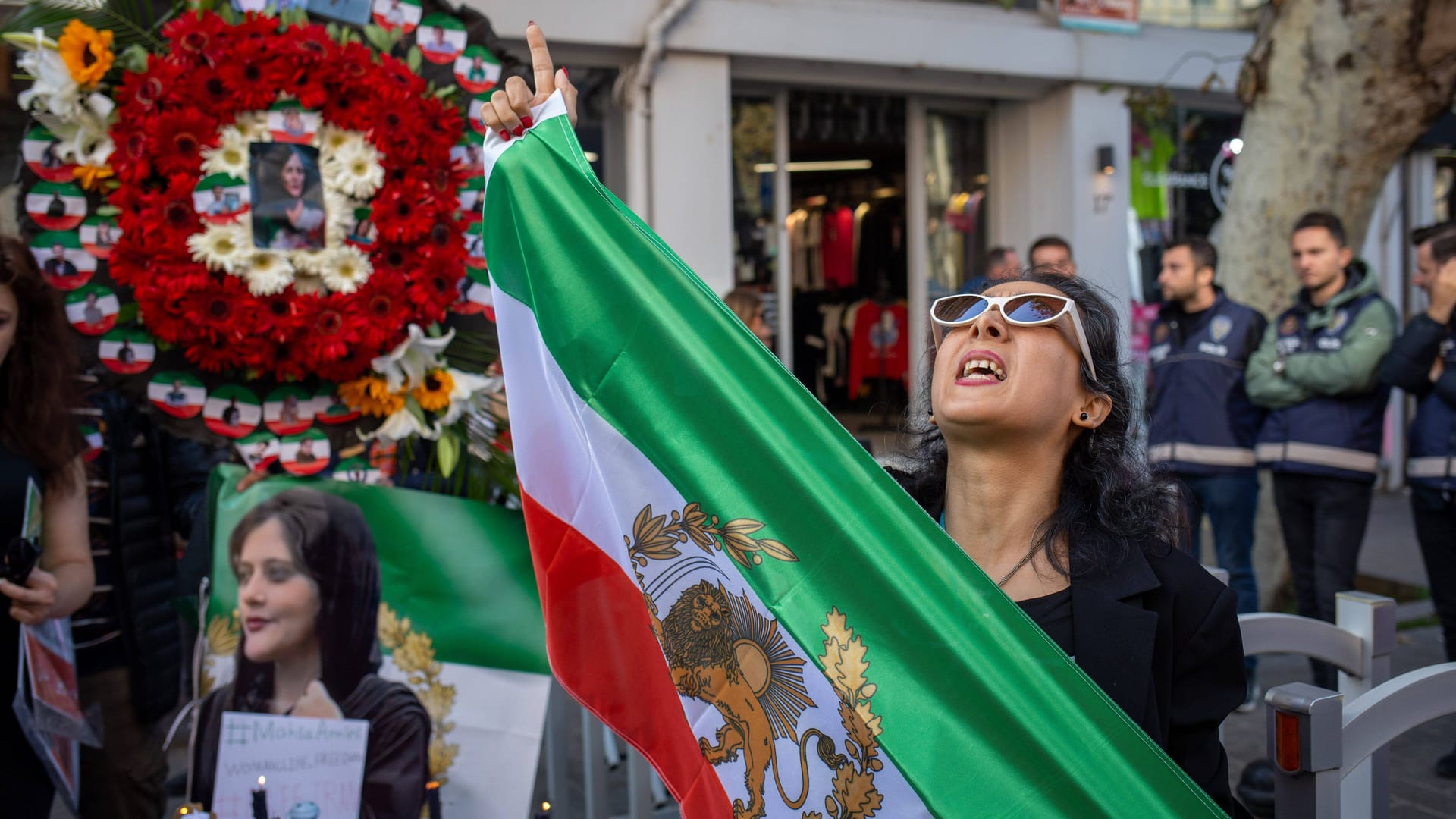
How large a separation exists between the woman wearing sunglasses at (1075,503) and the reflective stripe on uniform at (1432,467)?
9.50ft

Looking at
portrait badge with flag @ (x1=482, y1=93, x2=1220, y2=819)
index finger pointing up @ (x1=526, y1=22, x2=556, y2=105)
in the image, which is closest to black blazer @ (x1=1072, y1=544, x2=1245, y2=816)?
portrait badge with flag @ (x1=482, y1=93, x2=1220, y2=819)

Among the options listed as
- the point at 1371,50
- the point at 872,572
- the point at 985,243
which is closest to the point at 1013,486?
the point at 872,572

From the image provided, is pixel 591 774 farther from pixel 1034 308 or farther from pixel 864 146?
pixel 864 146

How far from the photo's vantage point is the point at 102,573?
3180 millimetres

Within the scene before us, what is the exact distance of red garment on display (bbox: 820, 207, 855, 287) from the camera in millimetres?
9930

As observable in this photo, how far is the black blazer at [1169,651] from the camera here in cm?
177

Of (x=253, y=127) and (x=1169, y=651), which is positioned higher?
(x=253, y=127)

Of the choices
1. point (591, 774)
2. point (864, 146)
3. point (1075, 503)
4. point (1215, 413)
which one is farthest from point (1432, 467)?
point (864, 146)

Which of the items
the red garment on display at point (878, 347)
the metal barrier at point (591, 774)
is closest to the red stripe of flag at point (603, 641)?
the metal barrier at point (591, 774)

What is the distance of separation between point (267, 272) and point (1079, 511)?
6.72ft

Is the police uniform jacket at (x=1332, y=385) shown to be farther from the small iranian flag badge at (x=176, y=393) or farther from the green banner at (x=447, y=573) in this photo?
the small iranian flag badge at (x=176, y=393)

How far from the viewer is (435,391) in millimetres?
3086

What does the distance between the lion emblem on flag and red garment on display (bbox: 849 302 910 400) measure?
8.10m

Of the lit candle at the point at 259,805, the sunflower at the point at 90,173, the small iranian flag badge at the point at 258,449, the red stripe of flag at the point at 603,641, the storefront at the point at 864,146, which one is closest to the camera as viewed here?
the red stripe of flag at the point at 603,641
